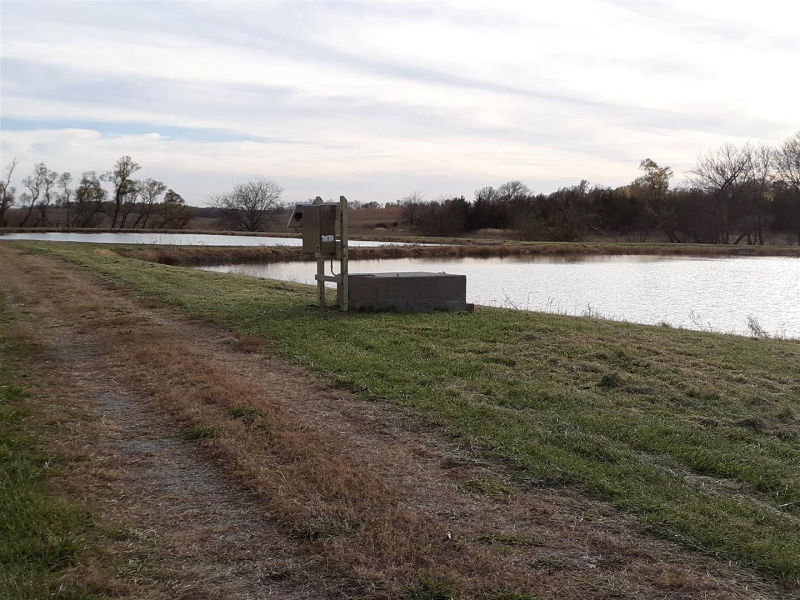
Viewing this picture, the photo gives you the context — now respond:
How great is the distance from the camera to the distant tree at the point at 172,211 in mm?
74625

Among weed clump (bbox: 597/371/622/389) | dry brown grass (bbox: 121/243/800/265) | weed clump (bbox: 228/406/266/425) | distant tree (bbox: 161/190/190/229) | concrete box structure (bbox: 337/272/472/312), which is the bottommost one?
weed clump (bbox: 228/406/266/425)

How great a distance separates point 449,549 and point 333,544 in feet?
1.99

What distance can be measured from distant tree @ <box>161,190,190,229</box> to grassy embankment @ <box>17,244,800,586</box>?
66.6m

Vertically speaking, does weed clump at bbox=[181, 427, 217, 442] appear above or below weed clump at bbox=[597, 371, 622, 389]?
below

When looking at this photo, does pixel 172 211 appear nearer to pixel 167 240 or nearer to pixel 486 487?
pixel 167 240

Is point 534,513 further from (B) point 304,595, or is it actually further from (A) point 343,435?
(A) point 343,435

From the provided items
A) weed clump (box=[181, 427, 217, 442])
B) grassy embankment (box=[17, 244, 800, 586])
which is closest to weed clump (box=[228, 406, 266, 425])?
weed clump (box=[181, 427, 217, 442])

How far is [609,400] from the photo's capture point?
6.57 m

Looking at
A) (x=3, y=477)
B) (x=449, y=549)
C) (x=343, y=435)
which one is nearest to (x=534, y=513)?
(x=449, y=549)

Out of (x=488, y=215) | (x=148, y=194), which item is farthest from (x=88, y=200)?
(x=488, y=215)

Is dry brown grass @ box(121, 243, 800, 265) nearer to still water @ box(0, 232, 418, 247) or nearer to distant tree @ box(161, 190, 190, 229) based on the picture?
still water @ box(0, 232, 418, 247)

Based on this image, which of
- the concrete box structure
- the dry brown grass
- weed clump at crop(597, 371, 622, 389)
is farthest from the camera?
the dry brown grass

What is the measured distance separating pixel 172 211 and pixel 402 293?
6844 cm

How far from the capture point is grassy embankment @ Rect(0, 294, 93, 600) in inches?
123
